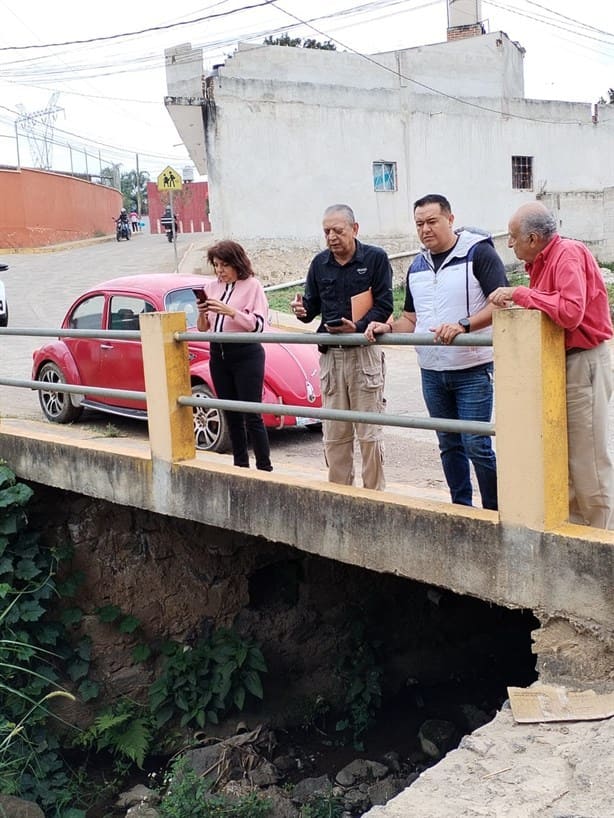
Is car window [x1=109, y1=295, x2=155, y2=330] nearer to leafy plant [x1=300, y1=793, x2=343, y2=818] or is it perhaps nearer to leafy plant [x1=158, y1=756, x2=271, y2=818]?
leafy plant [x1=158, y1=756, x2=271, y2=818]

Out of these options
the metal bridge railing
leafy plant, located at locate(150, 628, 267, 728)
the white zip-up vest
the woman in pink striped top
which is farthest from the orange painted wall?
the white zip-up vest

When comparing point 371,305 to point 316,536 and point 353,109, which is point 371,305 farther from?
point 353,109

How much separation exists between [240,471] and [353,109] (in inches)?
634

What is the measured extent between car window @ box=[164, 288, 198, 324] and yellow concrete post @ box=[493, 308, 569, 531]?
414 centimetres

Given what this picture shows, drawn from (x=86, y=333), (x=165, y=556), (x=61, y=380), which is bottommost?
(x=165, y=556)

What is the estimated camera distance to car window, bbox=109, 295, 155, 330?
7.79m

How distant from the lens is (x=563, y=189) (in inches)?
951

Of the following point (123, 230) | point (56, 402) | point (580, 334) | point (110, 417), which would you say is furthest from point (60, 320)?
point (123, 230)

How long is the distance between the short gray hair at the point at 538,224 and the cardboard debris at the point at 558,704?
1962 mm

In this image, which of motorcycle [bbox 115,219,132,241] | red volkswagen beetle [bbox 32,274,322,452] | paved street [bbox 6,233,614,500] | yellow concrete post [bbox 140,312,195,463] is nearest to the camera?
yellow concrete post [bbox 140,312,195,463]

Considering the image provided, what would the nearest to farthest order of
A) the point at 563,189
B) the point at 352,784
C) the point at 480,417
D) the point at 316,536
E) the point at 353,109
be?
the point at 480,417, the point at 316,536, the point at 352,784, the point at 353,109, the point at 563,189

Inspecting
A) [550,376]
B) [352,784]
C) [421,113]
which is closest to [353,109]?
[421,113]

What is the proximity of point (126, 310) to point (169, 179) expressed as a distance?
924 cm

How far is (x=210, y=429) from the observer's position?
6945 mm
